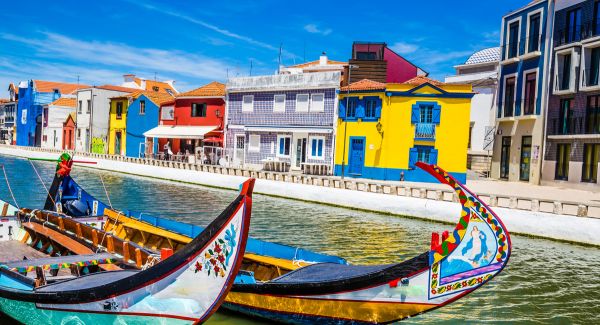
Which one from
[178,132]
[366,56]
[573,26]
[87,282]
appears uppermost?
[573,26]

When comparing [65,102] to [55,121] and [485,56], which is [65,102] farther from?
[485,56]

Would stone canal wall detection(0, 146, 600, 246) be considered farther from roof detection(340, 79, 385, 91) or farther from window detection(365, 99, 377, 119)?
roof detection(340, 79, 385, 91)

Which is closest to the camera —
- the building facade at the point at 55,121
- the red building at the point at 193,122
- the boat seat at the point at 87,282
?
the boat seat at the point at 87,282

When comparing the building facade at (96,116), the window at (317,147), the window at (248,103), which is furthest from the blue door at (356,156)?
the building facade at (96,116)

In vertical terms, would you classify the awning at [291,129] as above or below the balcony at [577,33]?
below

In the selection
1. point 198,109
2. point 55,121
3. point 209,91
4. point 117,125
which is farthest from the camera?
point 55,121

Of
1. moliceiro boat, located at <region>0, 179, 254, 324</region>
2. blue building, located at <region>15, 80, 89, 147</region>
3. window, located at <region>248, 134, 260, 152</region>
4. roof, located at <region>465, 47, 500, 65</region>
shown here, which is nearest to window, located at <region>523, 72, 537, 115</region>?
roof, located at <region>465, 47, 500, 65</region>

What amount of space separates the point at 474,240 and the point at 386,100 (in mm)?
26917

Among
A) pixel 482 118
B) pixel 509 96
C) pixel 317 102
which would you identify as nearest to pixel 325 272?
pixel 317 102

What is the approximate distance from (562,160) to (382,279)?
28.6m

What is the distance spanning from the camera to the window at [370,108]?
111 feet

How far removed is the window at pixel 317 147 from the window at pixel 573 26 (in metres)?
16.7

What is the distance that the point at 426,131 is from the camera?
3253cm

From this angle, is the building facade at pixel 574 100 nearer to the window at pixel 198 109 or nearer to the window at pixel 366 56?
the window at pixel 366 56
